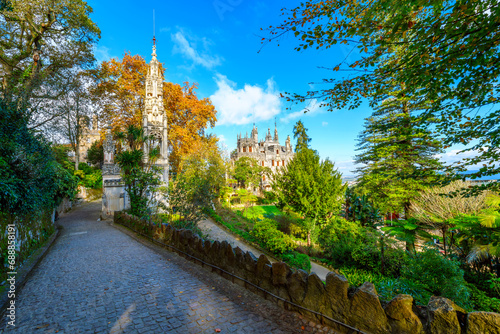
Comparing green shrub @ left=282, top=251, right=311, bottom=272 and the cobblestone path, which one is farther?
green shrub @ left=282, top=251, right=311, bottom=272

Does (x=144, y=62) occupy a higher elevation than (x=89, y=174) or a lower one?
higher

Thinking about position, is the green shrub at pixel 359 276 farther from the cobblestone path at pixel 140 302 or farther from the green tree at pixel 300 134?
the green tree at pixel 300 134

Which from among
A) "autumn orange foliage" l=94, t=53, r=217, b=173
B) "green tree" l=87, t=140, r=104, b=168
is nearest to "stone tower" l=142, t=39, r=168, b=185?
"autumn orange foliage" l=94, t=53, r=217, b=173

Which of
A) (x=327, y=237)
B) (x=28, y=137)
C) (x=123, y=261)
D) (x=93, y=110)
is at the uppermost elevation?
(x=93, y=110)

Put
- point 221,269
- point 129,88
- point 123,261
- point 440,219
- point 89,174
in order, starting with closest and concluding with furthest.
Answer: point 221,269 < point 123,261 < point 440,219 < point 129,88 < point 89,174

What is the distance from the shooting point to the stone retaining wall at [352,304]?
2.29 meters

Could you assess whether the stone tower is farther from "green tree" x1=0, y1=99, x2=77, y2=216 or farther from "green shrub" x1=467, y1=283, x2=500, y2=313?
"green shrub" x1=467, y1=283, x2=500, y2=313

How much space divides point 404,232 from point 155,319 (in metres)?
9.98

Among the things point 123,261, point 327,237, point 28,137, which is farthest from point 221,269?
point 327,237

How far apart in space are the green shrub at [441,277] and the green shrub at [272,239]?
8.70 metres

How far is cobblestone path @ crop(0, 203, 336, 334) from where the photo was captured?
3.47 m

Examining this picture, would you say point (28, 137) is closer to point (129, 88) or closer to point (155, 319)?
point (155, 319)

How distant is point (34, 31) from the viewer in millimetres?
12789

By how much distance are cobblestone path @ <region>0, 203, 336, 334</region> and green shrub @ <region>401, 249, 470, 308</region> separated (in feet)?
10.2
